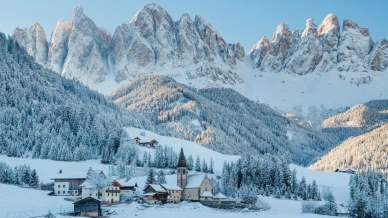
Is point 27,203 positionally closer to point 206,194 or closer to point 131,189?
point 131,189

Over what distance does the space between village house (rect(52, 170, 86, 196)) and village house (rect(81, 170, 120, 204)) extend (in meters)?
10.6

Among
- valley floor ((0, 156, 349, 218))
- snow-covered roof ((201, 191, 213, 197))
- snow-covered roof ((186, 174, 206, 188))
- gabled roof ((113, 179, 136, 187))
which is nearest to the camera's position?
valley floor ((0, 156, 349, 218))

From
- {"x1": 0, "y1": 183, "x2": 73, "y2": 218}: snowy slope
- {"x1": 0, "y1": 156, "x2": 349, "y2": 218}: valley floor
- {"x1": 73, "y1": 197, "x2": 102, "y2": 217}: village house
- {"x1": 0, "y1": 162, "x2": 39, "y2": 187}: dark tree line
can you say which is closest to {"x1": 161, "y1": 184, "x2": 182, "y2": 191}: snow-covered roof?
{"x1": 0, "y1": 156, "x2": 349, "y2": 218}: valley floor

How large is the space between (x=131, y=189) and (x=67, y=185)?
1554cm

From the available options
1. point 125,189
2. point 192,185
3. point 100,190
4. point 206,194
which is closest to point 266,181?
point 206,194

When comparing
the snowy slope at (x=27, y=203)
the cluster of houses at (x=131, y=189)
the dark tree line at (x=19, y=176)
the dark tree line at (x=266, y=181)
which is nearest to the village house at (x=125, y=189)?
the cluster of houses at (x=131, y=189)

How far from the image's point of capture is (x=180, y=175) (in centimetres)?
14900

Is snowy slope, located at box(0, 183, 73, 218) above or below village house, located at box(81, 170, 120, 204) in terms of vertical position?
below

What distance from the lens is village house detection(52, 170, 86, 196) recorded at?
14400cm

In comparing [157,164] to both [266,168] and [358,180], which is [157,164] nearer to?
[266,168]

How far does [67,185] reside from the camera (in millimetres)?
147250

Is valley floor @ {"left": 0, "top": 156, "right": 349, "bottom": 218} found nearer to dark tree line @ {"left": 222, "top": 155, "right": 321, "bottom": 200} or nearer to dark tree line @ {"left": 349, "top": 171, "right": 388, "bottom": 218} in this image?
dark tree line @ {"left": 222, "top": 155, "right": 321, "bottom": 200}

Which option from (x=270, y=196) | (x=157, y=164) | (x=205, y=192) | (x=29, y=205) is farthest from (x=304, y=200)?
(x=29, y=205)

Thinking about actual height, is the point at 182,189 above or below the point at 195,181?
below
